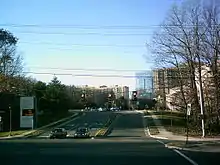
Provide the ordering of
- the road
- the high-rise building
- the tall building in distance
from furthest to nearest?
the high-rise building, the tall building in distance, the road

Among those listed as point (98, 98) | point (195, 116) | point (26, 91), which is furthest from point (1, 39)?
point (98, 98)

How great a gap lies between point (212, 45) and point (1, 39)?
148 ft

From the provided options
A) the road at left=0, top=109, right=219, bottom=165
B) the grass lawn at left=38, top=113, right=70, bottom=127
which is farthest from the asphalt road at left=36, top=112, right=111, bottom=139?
the road at left=0, top=109, right=219, bottom=165

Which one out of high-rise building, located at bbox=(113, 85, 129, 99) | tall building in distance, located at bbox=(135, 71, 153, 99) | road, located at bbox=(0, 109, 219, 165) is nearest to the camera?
road, located at bbox=(0, 109, 219, 165)

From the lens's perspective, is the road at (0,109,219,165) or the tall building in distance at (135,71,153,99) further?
→ the tall building in distance at (135,71,153,99)

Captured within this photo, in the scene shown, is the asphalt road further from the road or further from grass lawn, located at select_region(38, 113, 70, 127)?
the road

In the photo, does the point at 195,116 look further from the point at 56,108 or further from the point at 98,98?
the point at 98,98

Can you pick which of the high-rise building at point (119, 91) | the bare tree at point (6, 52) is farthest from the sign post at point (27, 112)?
the high-rise building at point (119, 91)

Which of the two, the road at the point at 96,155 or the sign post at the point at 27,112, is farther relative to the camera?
the sign post at the point at 27,112

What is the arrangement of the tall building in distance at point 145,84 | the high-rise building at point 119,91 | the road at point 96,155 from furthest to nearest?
the high-rise building at point 119,91 → the tall building in distance at point 145,84 → the road at point 96,155

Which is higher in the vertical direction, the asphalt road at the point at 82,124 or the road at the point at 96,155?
the road at the point at 96,155

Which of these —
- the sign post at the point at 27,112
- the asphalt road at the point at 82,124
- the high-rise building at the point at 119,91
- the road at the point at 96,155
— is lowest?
the asphalt road at the point at 82,124

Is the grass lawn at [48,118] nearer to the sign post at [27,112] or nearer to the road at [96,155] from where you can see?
the sign post at [27,112]

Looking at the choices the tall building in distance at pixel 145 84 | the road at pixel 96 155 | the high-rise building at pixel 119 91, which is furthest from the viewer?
the high-rise building at pixel 119 91
